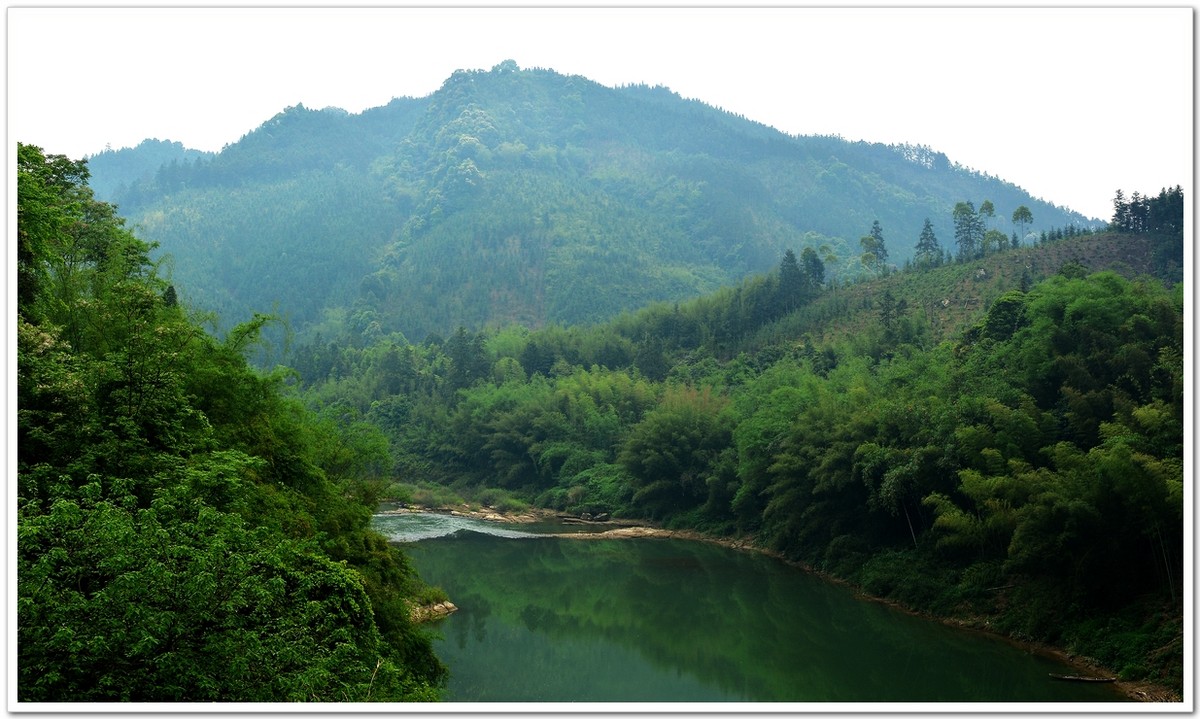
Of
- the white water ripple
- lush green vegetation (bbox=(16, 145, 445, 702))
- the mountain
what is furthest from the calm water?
the mountain

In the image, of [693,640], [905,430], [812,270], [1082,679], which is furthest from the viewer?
[812,270]

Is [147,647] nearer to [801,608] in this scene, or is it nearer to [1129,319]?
[801,608]

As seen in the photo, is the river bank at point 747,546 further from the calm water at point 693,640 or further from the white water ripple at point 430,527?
the white water ripple at point 430,527

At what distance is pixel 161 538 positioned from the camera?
9859 mm

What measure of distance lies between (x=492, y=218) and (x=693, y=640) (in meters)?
121

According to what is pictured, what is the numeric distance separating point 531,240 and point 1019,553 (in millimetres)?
116285

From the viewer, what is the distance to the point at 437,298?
12131 centimetres

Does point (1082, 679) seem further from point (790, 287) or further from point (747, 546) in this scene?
point (790, 287)

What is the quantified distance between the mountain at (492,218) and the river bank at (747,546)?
44963 mm

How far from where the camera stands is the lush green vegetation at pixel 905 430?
1972 cm

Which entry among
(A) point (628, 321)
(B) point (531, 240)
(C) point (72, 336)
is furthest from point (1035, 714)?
(B) point (531, 240)

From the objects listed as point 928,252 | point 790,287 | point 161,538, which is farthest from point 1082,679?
point 928,252

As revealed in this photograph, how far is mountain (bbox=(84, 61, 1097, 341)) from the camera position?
122688 millimetres

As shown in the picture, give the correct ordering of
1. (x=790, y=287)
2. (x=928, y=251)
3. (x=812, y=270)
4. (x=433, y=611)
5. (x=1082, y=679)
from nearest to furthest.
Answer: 1. (x=1082, y=679)
2. (x=433, y=611)
3. (x=790, y=287)
4. (x=812, y=270)
5. (x=928, y=251)
